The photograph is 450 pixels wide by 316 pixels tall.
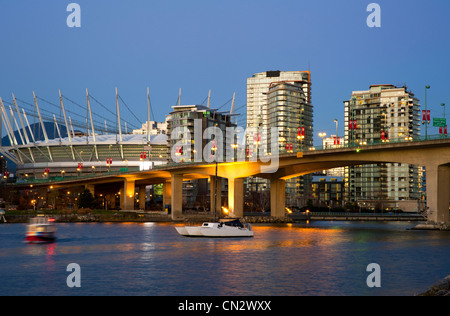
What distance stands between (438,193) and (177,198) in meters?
66.8

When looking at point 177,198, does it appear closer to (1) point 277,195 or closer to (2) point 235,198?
(2) point 235,198

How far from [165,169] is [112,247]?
7467cm

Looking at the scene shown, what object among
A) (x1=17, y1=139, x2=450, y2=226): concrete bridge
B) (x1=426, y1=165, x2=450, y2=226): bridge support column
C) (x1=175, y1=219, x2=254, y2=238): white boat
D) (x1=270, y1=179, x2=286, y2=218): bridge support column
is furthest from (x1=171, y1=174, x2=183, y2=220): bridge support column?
(x1=426, y1=165, x2=450, y2=226): bridge support column

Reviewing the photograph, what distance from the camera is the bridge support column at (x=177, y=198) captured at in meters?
138

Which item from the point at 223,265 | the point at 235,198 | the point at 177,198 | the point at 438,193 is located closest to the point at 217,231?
the point at 223,265

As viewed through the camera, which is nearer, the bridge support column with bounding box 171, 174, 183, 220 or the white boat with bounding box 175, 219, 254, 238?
the white boat with bounding box 175, 219, 254, 238

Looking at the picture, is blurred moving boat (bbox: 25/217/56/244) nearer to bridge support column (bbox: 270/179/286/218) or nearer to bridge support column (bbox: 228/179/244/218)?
bridge support column (bbox: 228/179/244/218)

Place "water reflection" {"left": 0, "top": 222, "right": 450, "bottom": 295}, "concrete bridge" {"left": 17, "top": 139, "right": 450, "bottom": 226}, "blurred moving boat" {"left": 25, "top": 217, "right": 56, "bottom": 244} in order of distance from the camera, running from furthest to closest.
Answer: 1. "concrete bridge" {"left": 17, "top": 139, "right": 450, "bottom": 226}
2. "blurred moving boat" {"left": 25, "top": 217, "right": 56, "bottom": 244}
3. "water reflection" {"left": 0, "top": 222, "right": 450, "bottom": 295}

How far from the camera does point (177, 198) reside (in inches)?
5438

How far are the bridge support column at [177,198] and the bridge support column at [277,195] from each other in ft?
75.1

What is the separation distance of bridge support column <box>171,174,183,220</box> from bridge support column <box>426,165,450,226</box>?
2525 inches

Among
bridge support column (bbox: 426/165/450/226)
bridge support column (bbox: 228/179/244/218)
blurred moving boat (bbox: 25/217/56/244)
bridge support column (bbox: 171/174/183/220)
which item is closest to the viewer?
blurred moving boat (bbox: 25/217/56/244)

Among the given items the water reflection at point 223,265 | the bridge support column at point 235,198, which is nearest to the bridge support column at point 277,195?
the bridge support column at point 235,198

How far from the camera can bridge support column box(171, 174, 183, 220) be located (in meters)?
138
